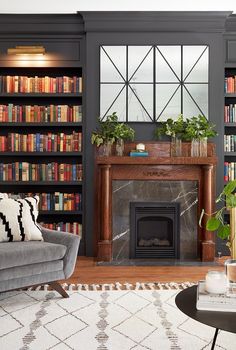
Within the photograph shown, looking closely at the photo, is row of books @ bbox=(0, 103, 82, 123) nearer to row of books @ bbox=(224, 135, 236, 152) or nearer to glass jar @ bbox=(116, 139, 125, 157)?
glass jar @ bbox=(116, 139, 125, 157)

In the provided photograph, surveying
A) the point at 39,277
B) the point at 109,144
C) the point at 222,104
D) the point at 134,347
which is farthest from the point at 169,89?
the point at 134,347

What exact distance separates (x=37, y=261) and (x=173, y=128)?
8.16ft

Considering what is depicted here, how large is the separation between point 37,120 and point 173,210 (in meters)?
1.97

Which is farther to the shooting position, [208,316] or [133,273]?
[133,273]

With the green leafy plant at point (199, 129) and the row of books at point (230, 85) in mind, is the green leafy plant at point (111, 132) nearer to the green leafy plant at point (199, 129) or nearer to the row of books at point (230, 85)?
the green leafy plant at point (199, 129)

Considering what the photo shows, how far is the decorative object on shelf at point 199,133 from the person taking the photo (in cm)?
512

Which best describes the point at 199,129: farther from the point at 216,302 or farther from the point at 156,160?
the point at 216,302

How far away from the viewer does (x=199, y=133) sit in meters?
5.17

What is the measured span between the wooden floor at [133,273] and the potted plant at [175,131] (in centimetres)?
135

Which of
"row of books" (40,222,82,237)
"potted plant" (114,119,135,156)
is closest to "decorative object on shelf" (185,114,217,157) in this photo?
"potted plant" (114,119,135,156)

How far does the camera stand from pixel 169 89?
5359 millimetres

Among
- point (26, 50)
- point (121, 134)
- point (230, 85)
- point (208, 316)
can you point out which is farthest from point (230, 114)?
point (208, 316)

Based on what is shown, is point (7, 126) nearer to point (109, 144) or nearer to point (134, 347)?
point (109, 144)

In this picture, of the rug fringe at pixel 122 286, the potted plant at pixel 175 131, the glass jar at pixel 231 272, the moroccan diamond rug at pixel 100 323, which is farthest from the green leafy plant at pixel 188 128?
the glass jar at pixel 231 272
